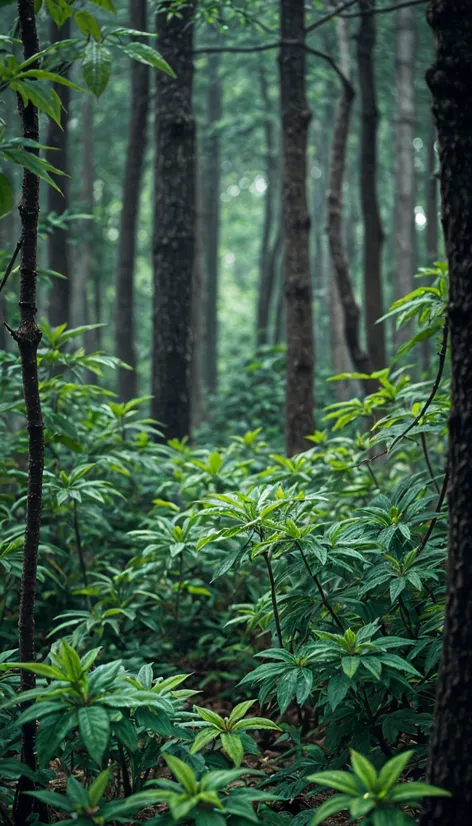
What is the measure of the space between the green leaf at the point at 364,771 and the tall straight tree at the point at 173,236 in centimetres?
543

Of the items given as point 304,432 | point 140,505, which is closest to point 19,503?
point 140,505

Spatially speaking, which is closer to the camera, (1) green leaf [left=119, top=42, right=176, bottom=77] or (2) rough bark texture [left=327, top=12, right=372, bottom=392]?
(1) green leaf [left=119, top=42, right=176, bottom=77]

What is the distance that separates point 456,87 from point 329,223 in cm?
678

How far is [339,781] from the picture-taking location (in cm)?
211

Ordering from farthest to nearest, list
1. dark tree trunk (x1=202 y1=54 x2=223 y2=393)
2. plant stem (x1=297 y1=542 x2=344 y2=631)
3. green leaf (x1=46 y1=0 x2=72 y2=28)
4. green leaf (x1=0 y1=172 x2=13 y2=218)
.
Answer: dark tree trunk (x1=202 y1=54 x2=223 y2=393)
plant stem (x1=297 y1=542 x2=344 y2=631)
green leaf (x1=46 y1=0 x2=72 y2=28)
green leaf (x1=0 y1=172 x2=13 y2=218)

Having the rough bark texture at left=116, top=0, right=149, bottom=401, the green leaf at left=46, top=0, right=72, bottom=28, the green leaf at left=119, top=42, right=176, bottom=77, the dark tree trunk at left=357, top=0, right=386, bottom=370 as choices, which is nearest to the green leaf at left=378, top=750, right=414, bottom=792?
the green leaf at left=119, top=42, right=176, bottom=77

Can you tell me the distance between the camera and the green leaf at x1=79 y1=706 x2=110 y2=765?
Answer: 2.11m

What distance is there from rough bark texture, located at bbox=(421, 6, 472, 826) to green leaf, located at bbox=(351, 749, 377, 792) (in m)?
0.31

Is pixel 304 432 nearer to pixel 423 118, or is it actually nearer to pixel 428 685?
pixel 428 685

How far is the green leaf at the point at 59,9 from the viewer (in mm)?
2638

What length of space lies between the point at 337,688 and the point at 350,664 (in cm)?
12

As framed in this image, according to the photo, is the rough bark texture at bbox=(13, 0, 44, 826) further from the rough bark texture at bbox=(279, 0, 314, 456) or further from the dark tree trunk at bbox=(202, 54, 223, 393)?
the dark tree trunk at bbox=(202, 54, 223, 393)

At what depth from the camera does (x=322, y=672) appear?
8.89 ft

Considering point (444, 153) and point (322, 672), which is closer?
point (444, 153)
